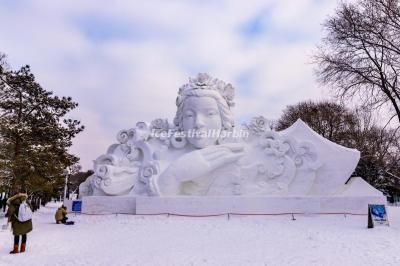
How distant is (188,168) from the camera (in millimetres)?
11391

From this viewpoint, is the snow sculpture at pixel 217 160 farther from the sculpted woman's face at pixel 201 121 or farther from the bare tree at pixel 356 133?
the bare tree at pixel 356 133

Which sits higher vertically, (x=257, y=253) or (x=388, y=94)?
(x=388, y=94)

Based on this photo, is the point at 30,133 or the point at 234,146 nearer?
the point at 234,146

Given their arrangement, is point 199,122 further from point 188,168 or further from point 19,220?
point 19,220

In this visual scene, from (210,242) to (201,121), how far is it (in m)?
5.56

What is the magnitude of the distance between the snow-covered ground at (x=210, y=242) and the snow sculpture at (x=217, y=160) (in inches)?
53.2

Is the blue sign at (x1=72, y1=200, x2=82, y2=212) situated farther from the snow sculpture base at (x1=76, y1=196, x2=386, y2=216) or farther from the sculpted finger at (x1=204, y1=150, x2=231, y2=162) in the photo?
the sculpted finger at (x1=204, y1=150, x2=231, y2=162)

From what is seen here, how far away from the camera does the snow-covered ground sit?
5.99 meters

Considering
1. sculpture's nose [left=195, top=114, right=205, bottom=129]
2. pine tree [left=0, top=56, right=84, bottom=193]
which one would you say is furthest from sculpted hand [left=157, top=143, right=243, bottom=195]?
pine tree [left=0, top=56, right=84, bottom=193]

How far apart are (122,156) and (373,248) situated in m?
8.64

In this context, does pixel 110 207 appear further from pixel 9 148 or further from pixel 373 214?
pixel 9 148

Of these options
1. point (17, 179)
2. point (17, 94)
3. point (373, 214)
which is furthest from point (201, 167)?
point (17, 94)

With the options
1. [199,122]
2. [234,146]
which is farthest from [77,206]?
[234,146]

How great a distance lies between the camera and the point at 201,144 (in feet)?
40.2
